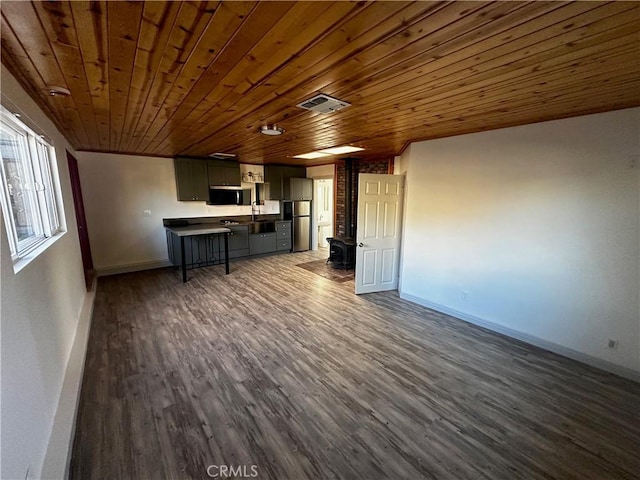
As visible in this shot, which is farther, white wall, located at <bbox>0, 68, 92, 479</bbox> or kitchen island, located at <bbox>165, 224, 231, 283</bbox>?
kitchen island, located at <bbox>165, 224, 231, 283</bbox>

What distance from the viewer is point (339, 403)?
2.13 metres

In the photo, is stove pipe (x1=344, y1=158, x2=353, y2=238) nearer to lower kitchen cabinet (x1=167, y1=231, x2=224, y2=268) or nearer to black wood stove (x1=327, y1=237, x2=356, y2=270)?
black wood stove (x1=327, y1=237, x2=356, y2=270)

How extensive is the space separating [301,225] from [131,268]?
4028 mm

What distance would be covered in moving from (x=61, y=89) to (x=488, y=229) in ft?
14.3

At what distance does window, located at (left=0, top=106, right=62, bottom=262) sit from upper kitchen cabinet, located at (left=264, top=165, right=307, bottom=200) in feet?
14.7

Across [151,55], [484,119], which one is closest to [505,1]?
[151,55]

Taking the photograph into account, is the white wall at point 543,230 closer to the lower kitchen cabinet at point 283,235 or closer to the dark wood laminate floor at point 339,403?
the dark wood laminate floor at point 339,403

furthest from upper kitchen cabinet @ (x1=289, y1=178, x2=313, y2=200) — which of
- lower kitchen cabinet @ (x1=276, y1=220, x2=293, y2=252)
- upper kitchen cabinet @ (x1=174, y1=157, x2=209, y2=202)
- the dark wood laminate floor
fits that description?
the dark wood laminate floor

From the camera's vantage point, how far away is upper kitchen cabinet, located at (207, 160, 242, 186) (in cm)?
598

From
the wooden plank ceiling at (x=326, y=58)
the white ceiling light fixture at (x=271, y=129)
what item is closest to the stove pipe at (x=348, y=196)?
the white ceiling light fixture at (x=271, y=129)

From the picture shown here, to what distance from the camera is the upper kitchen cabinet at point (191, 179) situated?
18.3ft

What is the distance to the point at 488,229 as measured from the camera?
3.25 metres

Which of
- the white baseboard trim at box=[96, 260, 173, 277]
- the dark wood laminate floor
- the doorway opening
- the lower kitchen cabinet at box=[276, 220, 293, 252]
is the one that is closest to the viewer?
the dark wood laminate floor

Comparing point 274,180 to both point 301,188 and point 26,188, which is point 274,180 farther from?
point 26,188
